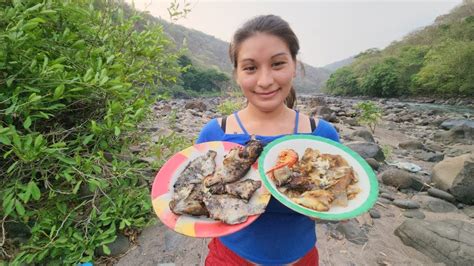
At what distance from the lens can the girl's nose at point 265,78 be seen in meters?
1.54

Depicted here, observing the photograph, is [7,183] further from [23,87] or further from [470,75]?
[470,75]

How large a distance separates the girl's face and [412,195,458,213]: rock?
4216 millimetres

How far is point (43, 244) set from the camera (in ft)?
7.26

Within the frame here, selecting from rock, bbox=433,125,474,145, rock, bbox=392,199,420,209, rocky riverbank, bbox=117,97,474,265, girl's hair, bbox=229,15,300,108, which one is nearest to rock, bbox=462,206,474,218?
rocky riverbank, bbox=117,97,474,265

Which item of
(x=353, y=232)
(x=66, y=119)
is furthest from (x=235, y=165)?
(x=353, y=232)

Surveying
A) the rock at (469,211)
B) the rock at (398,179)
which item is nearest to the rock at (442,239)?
the rock at (469,211)

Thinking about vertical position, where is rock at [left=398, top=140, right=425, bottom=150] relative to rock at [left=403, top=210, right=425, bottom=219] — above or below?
below

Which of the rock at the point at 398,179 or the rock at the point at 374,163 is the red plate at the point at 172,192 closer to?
the rock at the point at 398,179

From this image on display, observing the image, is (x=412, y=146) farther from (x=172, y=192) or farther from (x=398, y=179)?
(x=172, y=192)

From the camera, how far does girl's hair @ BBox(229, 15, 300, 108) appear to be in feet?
5.41

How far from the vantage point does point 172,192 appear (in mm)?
1449

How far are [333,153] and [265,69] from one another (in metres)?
0.61

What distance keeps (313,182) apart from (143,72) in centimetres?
222

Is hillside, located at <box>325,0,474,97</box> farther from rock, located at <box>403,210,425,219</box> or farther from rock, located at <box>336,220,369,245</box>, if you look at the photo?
rock, located at <box>336,220,369,245</box>
